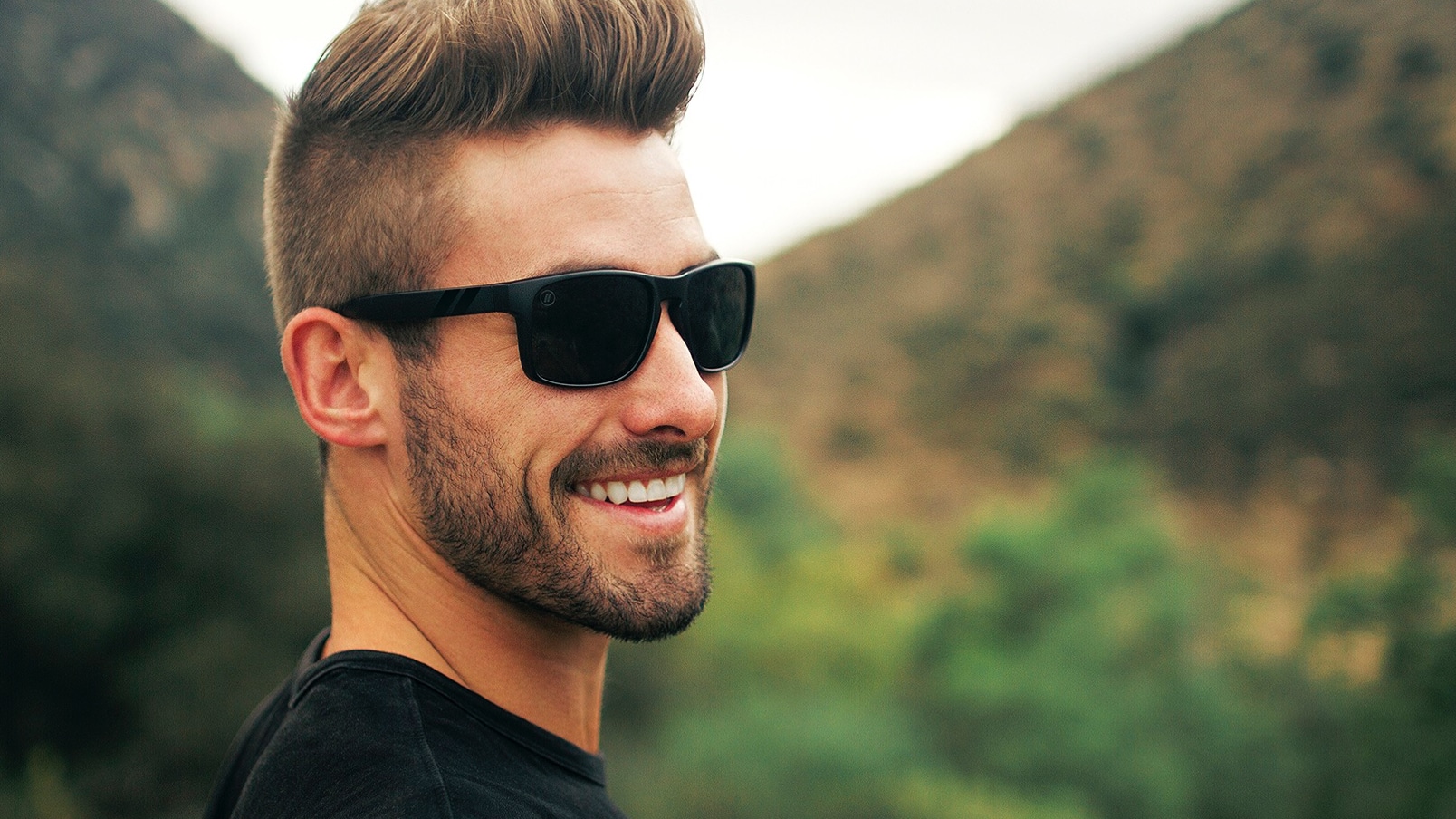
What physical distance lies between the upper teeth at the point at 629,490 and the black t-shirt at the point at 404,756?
0.36 m

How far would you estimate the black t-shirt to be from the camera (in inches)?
52.9

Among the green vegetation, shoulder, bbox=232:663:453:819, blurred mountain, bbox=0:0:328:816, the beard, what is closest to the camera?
shoulder, bbox=232:663:453:819

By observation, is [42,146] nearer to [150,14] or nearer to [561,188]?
[150,14]

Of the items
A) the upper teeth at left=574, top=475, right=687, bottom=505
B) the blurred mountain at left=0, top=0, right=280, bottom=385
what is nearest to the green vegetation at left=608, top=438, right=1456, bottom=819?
the upper teeth at left=574, top=475, right=687, bottom=505

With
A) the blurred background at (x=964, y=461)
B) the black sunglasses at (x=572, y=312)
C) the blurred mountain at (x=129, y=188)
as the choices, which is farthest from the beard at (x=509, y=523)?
the blurred mountain at (x=129, y=188)

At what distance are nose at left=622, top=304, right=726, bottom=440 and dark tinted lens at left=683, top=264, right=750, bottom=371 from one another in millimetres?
65

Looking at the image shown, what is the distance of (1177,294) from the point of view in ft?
135

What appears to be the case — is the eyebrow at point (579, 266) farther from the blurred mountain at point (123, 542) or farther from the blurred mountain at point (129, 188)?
the blurred mountain at point (129, 188)

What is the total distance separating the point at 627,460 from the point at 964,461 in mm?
44404

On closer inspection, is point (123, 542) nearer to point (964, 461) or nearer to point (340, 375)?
point (340, 375)

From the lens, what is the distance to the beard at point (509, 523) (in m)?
1.69

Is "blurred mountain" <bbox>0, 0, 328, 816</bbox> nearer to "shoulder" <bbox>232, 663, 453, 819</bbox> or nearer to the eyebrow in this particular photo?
"shoulder" <bbox>232, 663, 453, 819</bbox>

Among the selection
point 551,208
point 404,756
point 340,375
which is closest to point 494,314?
point 551,208

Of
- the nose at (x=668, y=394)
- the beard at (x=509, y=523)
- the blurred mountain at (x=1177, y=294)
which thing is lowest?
the beard at (x=509, y=523)
